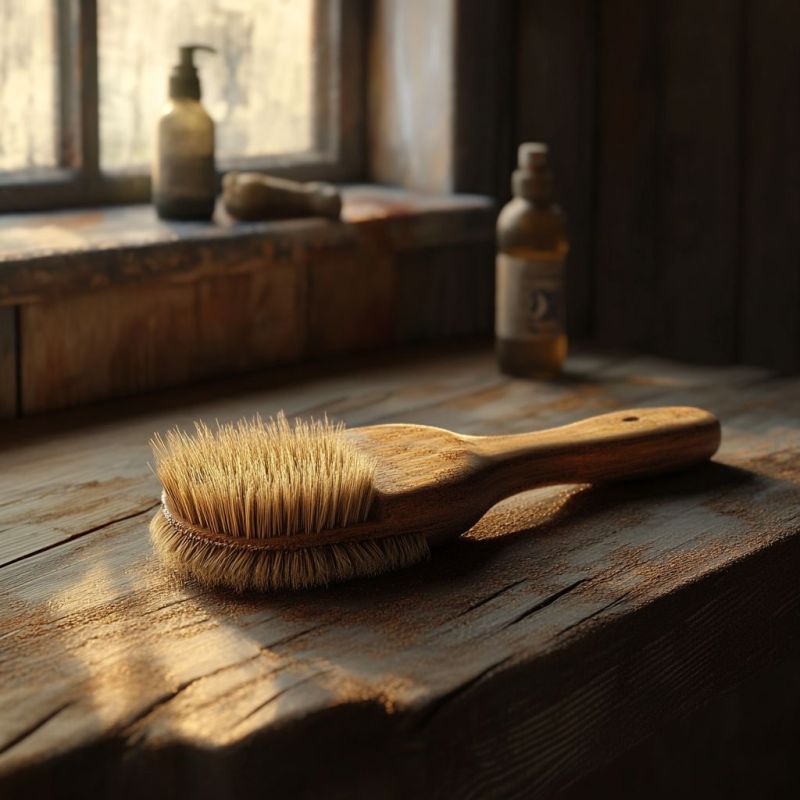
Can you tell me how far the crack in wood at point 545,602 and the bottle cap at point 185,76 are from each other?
2.60 feet

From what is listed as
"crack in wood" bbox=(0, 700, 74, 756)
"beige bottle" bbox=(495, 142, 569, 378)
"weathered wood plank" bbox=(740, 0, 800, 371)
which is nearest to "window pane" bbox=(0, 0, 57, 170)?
"beige bottle" bbox=(495, 142, 569, 378)

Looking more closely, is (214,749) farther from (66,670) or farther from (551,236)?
(551,236)

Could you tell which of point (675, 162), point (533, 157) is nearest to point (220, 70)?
point (533, 157)

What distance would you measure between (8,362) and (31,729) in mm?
685

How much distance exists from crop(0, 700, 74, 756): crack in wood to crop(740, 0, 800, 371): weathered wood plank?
1.20 metres

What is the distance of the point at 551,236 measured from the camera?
1450 mm

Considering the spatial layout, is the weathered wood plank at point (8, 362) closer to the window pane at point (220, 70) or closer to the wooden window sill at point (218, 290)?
the wooden window sill at point (218, 290)

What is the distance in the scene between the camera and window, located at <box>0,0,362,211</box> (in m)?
1.52

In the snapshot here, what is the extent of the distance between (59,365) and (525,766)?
0.74 meters

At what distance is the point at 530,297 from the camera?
4.79ft

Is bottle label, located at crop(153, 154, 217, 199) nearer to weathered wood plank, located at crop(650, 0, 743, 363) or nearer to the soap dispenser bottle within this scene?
the soap dispenser bottle

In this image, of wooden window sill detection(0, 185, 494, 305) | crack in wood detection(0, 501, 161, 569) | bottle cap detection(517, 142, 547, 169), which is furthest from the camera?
bottle cap detection(517, 142, 547, 169)

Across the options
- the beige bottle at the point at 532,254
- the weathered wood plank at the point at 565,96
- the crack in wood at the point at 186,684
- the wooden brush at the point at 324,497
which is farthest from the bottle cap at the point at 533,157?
the crack in wood at the point at 186,684

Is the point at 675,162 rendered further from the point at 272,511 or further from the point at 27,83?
the point at 272,511
